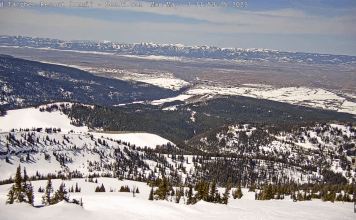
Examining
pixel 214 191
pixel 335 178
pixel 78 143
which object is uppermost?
pixel 214 191

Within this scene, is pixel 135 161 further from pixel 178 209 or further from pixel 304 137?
pixel 304 137

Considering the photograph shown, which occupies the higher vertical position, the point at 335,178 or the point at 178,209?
the point at 178,209

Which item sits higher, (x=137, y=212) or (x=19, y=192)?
(x=19, y=192)

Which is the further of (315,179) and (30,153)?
(315,179)

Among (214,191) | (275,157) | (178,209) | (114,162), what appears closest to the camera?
(178,209)

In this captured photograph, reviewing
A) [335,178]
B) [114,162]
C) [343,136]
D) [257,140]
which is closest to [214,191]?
[114,162]

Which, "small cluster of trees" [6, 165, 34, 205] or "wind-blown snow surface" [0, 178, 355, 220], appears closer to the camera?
"wind-blown snow surface" [0, 178, 355, 220]

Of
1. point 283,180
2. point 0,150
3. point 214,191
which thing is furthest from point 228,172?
point 0,150

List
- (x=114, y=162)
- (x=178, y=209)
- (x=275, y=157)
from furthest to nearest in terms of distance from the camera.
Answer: (x=275, y=157)
(x=114, y=162)
(x=178, y=209)

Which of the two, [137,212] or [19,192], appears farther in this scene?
[19,192]

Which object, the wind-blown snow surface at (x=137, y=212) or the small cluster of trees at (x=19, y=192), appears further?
the small cluster of trees at (x=19, y=192)
